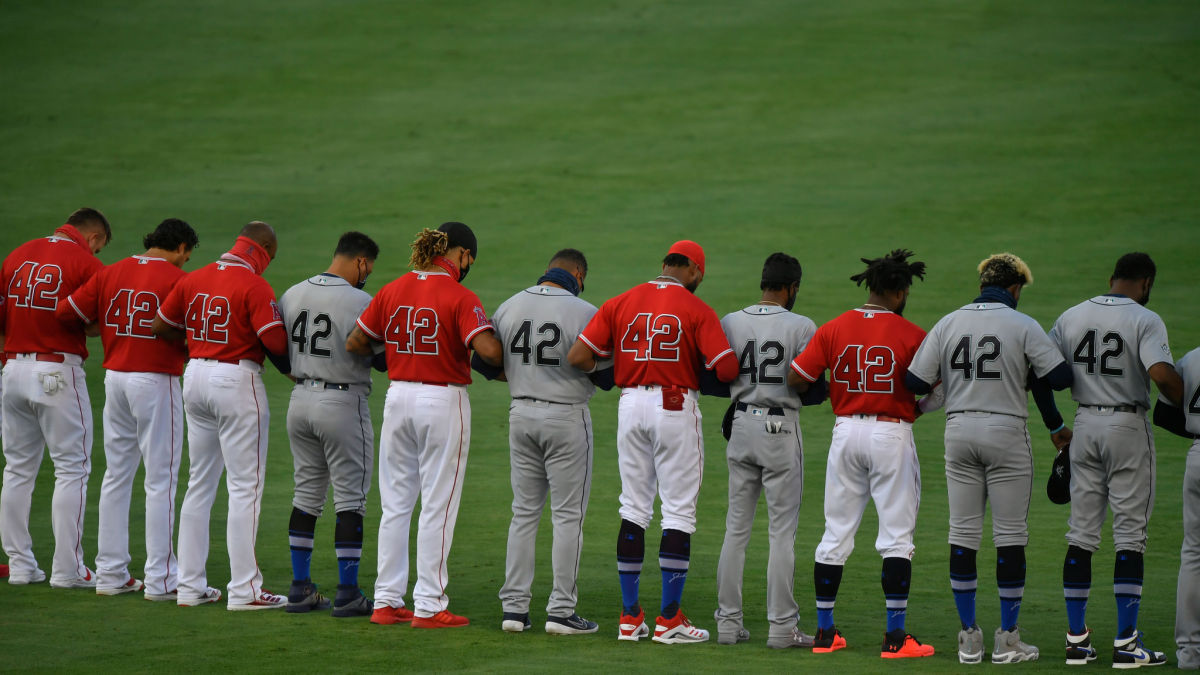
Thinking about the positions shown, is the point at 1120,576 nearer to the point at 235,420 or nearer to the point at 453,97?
the point at 235,420

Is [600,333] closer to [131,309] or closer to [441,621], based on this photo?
[441,621]

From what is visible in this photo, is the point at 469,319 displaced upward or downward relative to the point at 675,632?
upward

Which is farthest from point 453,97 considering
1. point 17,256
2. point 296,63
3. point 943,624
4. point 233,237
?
point 943,624

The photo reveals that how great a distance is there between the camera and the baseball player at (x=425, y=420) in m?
7.68

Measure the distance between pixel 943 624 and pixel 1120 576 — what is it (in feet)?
4.46

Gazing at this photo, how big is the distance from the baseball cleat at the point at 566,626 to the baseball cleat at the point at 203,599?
96.9 inches

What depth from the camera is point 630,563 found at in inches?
295

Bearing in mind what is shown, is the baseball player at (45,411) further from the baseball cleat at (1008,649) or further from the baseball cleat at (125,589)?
the baseball cleat at (1008,649)

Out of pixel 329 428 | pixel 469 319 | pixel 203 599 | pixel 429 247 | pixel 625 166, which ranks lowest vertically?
pixel 203 599

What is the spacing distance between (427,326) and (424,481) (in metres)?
1.03

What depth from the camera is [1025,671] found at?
6.74 metres

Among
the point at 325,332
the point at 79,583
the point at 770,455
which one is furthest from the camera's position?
the point at 79,583

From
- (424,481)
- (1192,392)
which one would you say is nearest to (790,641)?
(424,481)

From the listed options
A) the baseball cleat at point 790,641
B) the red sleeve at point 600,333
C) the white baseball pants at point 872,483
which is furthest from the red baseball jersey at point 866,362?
the baseball cleat at point 790,641
